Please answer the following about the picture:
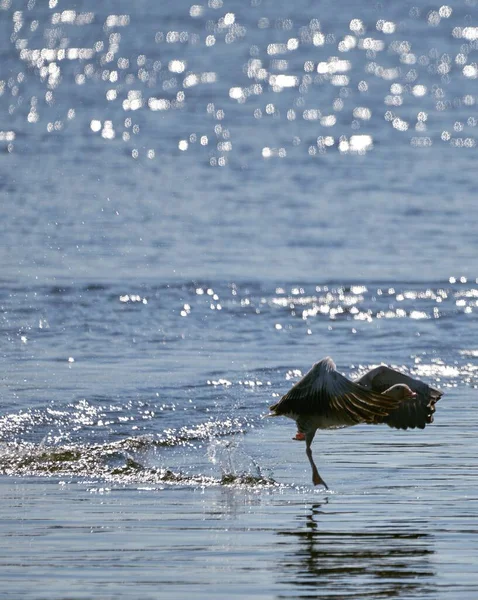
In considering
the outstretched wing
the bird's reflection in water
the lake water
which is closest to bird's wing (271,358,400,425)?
the outstretched wing

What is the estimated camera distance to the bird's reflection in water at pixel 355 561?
26.0ft

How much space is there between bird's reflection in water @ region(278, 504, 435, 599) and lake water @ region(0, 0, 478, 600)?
2cm

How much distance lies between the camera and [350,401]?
33.0ft

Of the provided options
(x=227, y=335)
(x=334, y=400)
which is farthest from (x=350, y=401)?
(x=227, y=335)

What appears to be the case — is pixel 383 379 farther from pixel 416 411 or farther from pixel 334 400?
pixel 334 400

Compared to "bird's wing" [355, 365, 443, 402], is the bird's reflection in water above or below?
below

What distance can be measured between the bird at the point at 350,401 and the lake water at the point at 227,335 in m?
0.38

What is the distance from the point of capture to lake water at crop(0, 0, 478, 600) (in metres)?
8.62

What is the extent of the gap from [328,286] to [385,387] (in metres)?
8.59

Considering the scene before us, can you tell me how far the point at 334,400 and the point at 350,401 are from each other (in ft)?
0.41

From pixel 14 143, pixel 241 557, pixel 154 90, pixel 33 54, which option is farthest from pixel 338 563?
pixel 33 54

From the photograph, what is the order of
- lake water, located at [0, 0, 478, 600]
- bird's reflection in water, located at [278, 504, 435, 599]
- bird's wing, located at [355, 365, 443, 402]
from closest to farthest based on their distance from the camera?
bird's reflection in water, located at [278, 504, 435, 599] < lake water, located at [0, 0, 478, 600] < bird's wing, located at [355, 365, 443, 402]

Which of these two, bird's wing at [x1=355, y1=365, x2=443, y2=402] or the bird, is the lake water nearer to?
the bird

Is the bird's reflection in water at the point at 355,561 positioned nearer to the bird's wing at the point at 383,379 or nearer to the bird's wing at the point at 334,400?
the bird's wing at the point at 334,400
